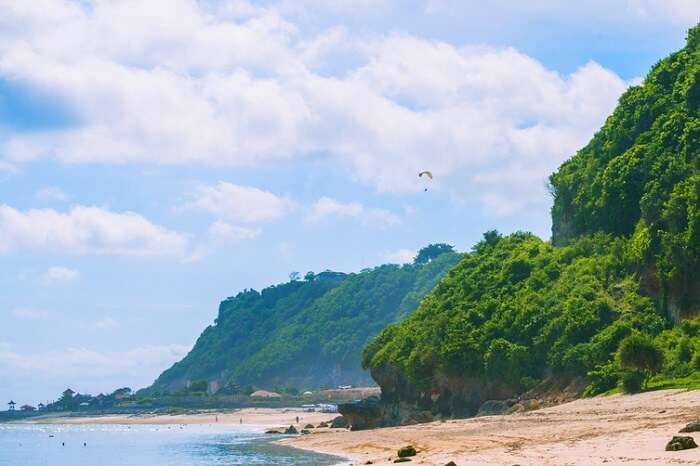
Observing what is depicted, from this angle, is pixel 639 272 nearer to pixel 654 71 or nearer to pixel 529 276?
pixel 529 276

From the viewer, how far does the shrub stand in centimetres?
5044

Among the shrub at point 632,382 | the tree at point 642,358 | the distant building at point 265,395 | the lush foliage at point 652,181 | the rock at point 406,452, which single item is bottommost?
the rock at point 406,452

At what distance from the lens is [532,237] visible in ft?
290

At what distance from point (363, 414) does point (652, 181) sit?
101ft

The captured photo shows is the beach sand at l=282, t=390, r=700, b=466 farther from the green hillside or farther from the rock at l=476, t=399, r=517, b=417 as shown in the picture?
the green hillside

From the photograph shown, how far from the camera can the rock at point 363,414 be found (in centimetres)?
8200

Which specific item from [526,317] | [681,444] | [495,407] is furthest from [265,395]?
[681,444]

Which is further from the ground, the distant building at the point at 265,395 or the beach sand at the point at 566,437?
the distant building at the point at 265,395

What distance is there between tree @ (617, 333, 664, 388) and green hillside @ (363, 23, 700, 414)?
7 cm

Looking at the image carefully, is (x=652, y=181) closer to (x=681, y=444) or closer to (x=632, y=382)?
(x=632, y=382)

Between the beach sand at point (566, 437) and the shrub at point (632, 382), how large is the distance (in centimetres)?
81

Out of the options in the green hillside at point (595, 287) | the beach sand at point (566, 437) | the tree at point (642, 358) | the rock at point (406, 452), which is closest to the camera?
the beach sand at point (566, 437)

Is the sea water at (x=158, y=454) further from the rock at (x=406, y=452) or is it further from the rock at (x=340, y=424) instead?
the rock at (x=340, y=424)

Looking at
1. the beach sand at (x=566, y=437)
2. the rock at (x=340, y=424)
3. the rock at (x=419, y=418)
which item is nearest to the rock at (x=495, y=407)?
the beach sand at (x=566, y=437)
